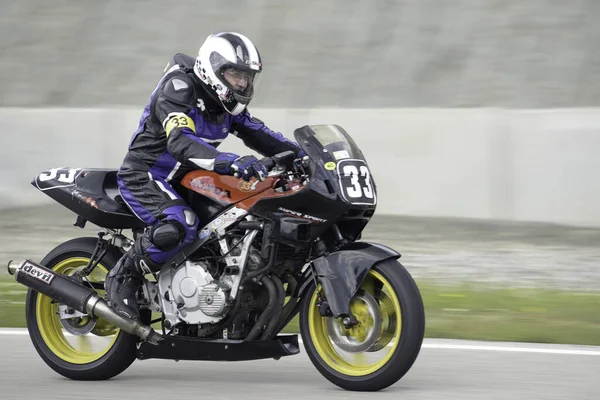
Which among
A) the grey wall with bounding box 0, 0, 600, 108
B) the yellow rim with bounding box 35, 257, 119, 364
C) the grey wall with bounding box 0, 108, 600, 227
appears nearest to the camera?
the yellow rim with bounding box 35, 257, 119, 364

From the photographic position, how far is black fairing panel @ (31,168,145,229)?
22.6ft

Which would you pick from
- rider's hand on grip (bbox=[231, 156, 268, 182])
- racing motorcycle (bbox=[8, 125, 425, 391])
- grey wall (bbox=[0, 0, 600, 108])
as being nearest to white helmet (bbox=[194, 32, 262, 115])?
racing motorcycle (bbox=[8, 125, 425, 391])

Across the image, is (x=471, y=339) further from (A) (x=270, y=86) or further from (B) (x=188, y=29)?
(B) (x=188, y=29)

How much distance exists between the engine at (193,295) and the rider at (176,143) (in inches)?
4.9

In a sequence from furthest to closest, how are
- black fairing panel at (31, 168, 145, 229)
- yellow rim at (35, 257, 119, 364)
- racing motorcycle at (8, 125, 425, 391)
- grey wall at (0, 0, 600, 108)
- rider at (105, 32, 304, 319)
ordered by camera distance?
1. grey wall at (0, 0, 600, 108)
2. yellow rim at (35, 257, 119, 364)
3. black fairing panel at (31, 168, 145, 229)
4. rider at (105, 32, 304, 319)
5. racing motorcycle at (8, 125, 425, 391)

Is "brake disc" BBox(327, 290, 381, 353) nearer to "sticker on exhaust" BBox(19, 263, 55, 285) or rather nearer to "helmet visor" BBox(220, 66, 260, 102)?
"helmet visor" BBox(220, 66, 260, 102)

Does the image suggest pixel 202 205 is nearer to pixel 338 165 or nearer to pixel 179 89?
pixel 179 89

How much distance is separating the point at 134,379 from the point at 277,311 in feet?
3.44

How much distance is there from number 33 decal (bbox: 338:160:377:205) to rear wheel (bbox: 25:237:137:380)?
1621 mm

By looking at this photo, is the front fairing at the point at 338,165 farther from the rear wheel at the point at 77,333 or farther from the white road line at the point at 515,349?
the white road line at the point at 515,349

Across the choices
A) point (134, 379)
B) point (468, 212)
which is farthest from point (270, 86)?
point (134, 379)

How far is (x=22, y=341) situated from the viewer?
802 cm

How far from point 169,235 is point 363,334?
1.18 m

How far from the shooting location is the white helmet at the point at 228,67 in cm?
649
